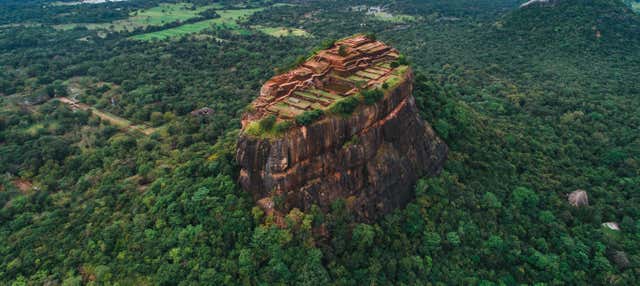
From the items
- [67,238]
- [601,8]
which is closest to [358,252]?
[67,238]

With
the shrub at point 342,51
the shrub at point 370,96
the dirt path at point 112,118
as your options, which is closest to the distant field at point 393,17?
the shrub at point 342,51

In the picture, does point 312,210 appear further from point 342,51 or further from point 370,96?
point 342,51

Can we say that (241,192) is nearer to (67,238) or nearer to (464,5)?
(67,238)

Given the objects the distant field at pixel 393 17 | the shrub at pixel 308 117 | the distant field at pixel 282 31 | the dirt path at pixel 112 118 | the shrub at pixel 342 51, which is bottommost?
the dirt path at pixel 112 118

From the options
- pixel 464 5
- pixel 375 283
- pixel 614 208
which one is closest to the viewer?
pixel 375 283

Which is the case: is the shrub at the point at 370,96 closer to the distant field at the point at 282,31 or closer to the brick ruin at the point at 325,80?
the brick ruin at the point at 325,80

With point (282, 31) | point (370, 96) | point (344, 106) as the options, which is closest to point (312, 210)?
point (344, 106)
